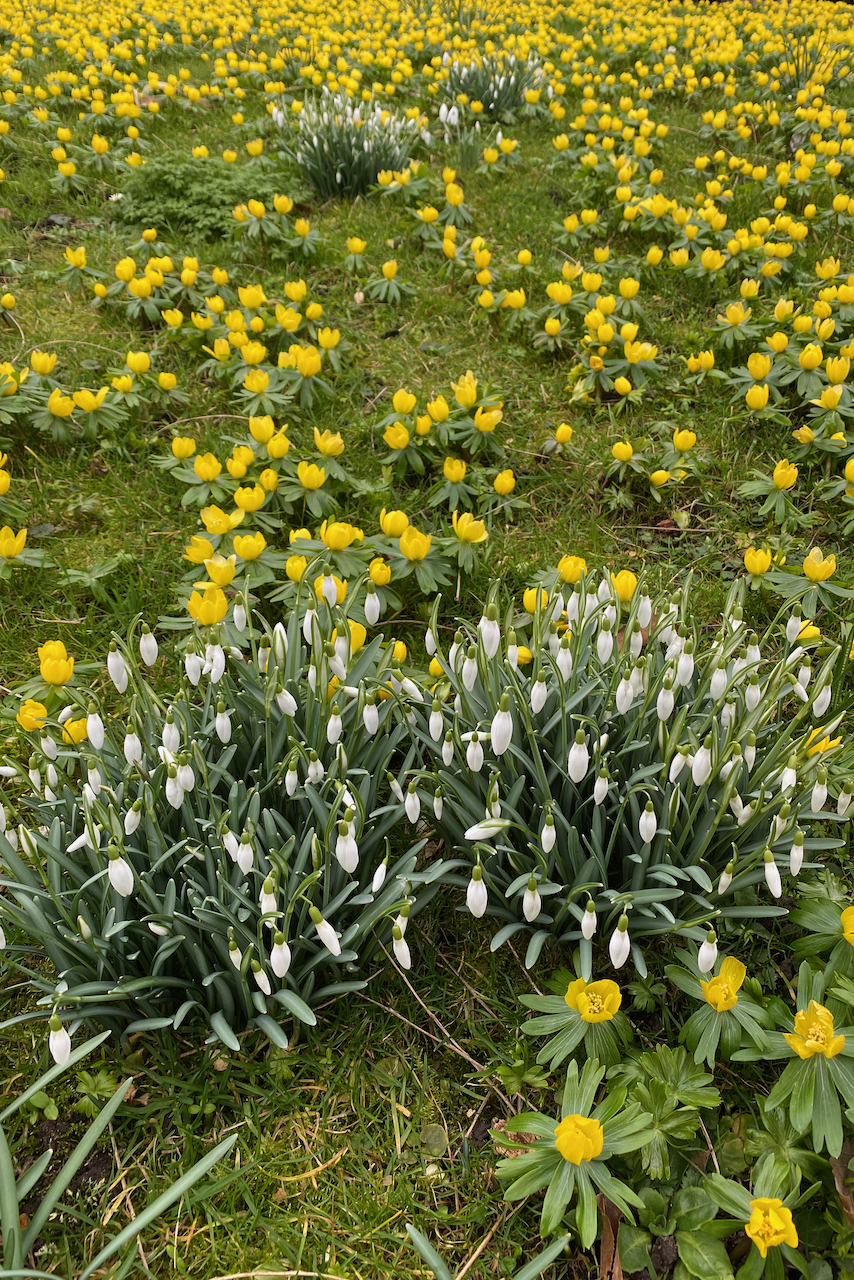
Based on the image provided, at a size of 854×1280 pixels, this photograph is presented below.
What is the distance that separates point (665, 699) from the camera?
80.6 inches

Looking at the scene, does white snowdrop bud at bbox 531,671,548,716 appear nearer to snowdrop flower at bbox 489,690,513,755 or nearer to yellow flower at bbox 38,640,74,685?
snowdrop flower at bbox 489,690,513,755

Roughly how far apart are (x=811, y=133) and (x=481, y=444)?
15.5ft

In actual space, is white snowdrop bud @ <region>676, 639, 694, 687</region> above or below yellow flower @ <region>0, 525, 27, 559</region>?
above

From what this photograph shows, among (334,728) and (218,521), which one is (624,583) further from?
(218,521)

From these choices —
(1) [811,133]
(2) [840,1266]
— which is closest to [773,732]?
(2) [840,1266]

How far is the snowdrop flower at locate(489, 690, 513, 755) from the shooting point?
6.28ft

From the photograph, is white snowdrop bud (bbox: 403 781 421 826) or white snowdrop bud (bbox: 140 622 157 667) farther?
white snowdrop bud (bbox: 140 622 157 667)

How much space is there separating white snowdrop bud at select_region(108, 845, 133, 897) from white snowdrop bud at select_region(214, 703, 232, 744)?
436 mm

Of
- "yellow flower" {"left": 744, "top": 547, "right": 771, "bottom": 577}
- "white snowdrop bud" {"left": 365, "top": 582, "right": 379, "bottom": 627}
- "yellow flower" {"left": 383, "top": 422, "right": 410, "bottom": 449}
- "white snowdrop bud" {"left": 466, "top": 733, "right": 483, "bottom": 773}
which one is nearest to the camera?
"white snowdrop bud" {"left": 466, "top": 733, "right": 483, "bottom": 773}

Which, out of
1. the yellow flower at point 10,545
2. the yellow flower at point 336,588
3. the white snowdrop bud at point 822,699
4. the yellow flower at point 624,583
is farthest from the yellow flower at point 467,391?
the white snowdrop bud at point 822,699

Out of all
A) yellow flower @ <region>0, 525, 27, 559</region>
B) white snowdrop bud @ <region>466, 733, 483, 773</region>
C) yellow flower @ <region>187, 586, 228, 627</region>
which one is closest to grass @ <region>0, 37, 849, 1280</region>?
yellow flower @ <region>0, 525, 27, 559</region>

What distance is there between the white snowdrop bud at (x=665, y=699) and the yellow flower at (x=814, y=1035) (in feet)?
2.31

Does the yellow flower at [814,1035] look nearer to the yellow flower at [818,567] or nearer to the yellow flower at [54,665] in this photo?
the yellow flower at [818,567]

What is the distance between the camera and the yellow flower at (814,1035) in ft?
5.47
